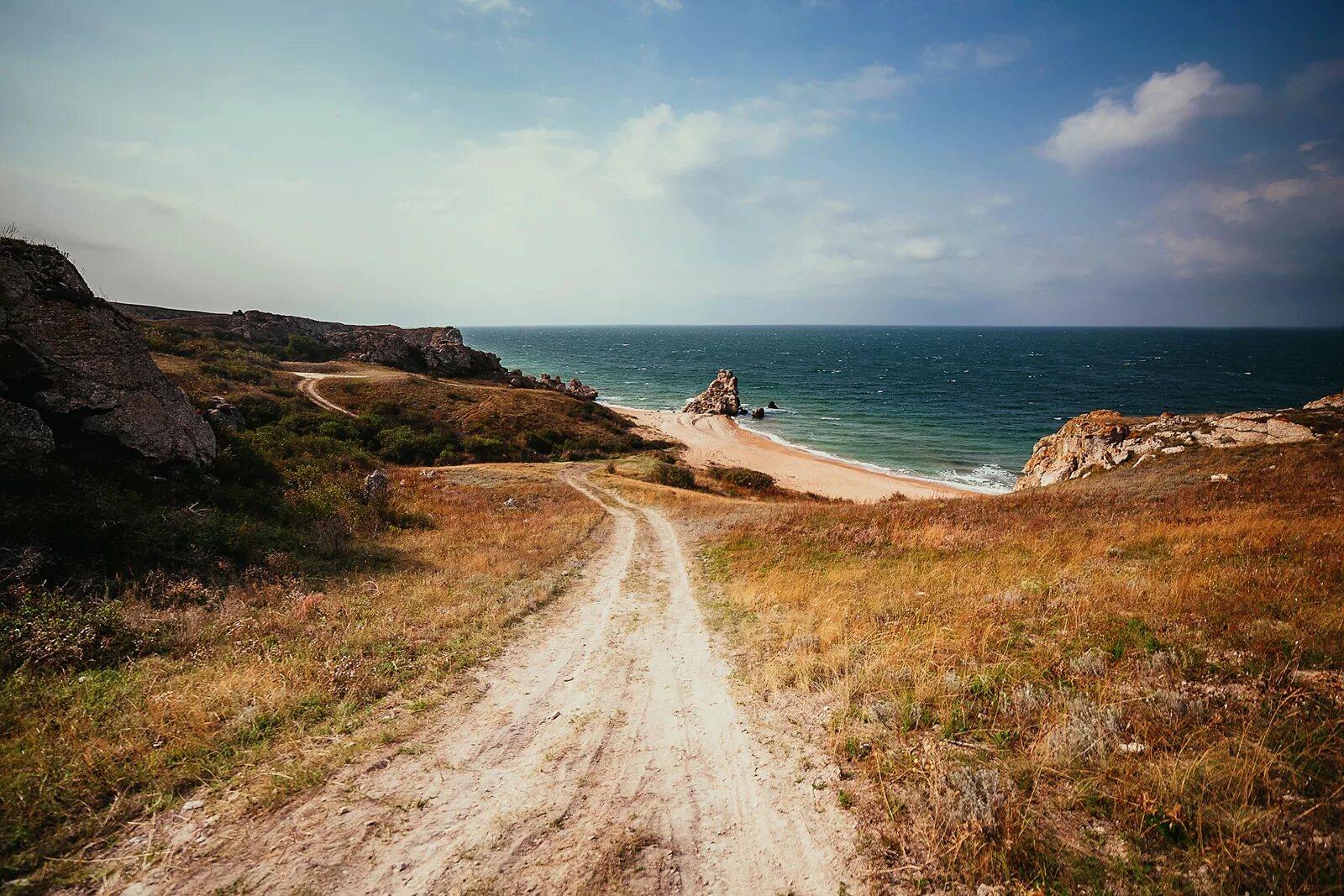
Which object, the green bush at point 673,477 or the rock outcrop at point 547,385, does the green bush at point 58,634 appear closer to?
the green bush at point 673,477

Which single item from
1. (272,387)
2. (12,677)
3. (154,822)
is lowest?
(154,822)

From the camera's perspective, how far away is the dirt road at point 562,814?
14.9 feet

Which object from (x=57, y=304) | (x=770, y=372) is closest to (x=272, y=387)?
(x=57, y=304)

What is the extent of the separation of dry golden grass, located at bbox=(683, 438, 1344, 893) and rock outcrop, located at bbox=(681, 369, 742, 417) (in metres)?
79.0

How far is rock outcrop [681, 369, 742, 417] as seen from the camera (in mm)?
92375

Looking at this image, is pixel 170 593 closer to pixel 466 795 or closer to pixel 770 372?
pixel 466 795

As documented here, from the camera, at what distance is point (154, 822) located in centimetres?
490

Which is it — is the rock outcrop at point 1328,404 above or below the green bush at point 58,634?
above

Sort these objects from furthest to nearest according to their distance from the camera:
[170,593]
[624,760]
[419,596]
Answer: [419,596] → [170,593] → [624,760]

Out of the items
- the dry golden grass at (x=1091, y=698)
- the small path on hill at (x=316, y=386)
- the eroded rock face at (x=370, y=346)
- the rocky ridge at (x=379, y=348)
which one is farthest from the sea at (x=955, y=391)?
the small path on hill at (x=316, y=386)

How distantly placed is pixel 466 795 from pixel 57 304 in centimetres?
2092

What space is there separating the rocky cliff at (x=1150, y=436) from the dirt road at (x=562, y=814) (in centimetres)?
3757

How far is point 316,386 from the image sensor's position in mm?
56375

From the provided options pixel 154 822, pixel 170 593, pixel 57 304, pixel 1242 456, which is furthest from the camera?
pixel 1242 456
